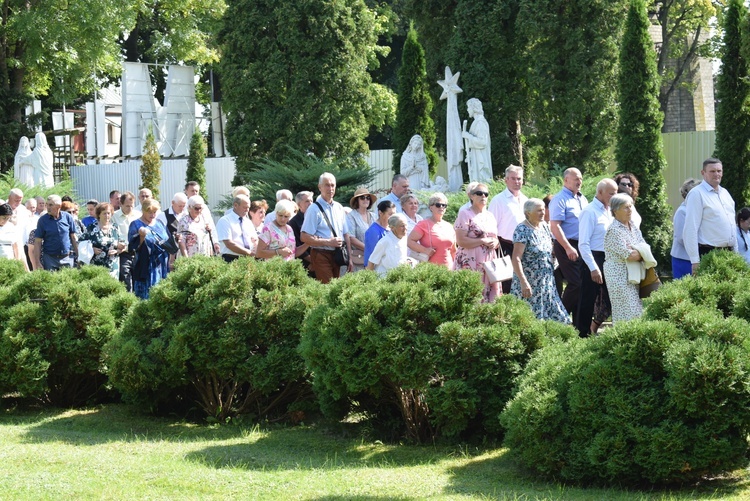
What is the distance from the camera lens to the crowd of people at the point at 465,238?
8766 millimetres

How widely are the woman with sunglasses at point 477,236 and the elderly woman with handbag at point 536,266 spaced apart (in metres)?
0.28

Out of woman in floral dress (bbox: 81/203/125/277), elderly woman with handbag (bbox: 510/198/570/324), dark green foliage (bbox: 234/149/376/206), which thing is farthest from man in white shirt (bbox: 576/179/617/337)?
dark green foliage (bbox: 234/149/376/206)

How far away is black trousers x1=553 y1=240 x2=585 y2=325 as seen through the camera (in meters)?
9.62

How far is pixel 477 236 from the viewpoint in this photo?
29.7 ft

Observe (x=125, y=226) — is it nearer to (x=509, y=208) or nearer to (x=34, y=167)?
(x=509, y=208)

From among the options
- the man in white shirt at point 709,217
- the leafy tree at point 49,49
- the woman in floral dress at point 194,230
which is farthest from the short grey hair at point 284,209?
the leafy tree at point 49,49

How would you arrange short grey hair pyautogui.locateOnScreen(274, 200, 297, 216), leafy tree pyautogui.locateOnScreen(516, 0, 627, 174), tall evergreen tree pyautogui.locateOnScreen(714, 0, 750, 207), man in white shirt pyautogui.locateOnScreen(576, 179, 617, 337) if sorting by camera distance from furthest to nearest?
leafy tree pyautogui.locateOnScreen(516, 0, 627, 174)
tall evergreen tree pyautogui.locateOnScreen(714, 0, 750, 207)
short grey hair pyautogui.locateOnScreen(274, 200, 297, 216)
man in white shirt pyautogui.locateOnScreen(576, 179, 617, 337)

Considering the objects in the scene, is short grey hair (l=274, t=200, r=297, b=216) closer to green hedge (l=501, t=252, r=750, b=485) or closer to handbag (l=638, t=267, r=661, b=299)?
handbag (l=638, t=267, r=661, b=299)

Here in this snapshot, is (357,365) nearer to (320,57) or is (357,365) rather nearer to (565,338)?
(565,338)

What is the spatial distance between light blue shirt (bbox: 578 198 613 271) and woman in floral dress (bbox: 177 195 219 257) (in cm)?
402

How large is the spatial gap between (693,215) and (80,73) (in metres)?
26.1

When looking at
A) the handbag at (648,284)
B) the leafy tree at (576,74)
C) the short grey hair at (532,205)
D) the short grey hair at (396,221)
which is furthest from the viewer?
the leafy tree at (576,74)

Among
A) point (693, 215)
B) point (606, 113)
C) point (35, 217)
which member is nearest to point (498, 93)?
point (606, 113)

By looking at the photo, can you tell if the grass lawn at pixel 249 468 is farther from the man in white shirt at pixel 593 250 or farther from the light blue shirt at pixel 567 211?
the light blue shirt at pixel 567 211
